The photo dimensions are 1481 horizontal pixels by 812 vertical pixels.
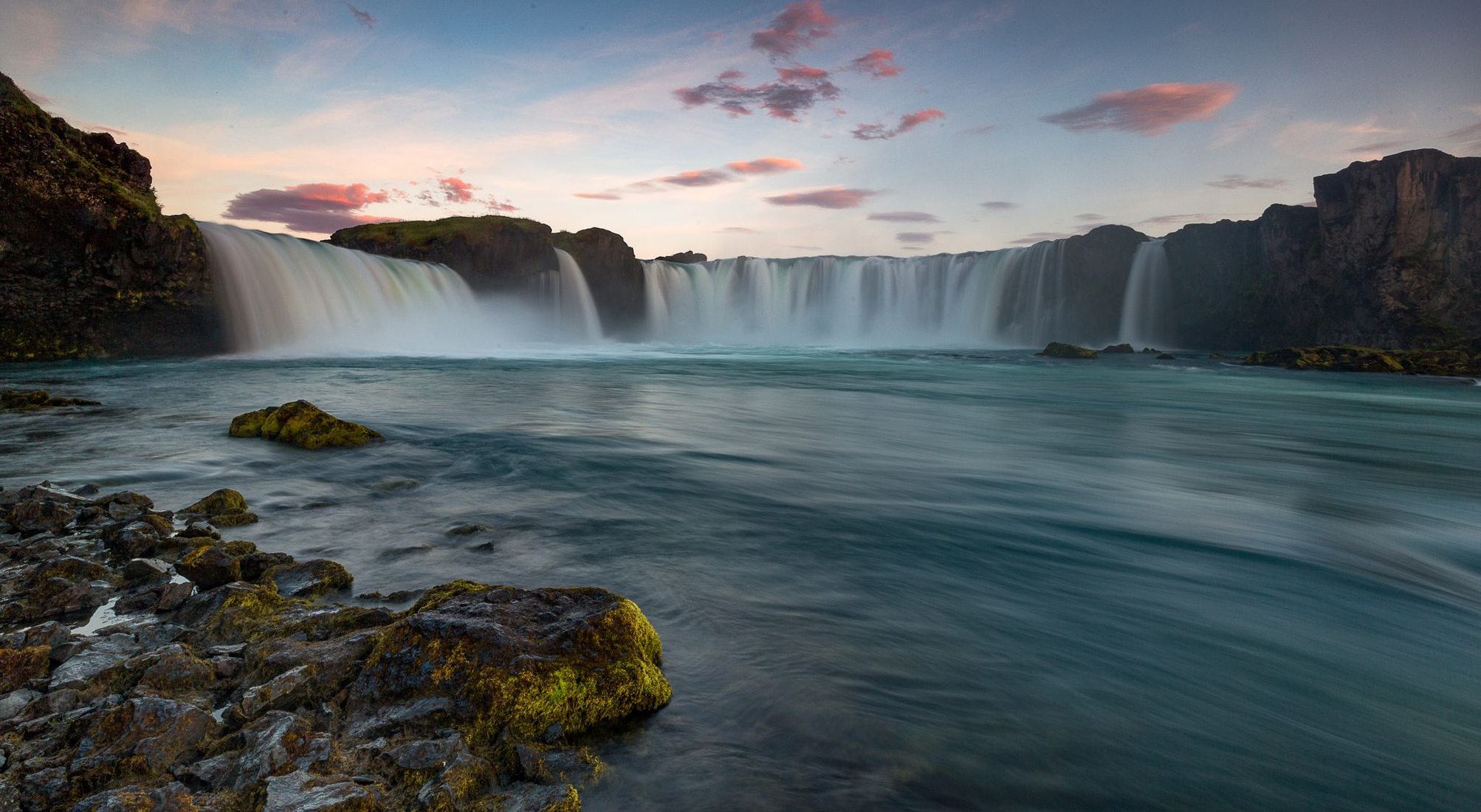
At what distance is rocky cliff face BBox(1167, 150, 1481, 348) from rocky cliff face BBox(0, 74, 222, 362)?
63066 millimetres

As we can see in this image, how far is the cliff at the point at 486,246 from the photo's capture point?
174ft

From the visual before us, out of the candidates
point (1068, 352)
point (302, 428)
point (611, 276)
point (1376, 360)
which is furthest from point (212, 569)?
point (611, 276)

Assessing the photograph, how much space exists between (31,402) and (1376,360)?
5074 cm

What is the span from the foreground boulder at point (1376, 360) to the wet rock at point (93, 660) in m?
46.3

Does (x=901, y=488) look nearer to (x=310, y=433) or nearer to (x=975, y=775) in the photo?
(x=975, y=775)

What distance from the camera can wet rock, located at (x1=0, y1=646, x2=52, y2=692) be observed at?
285cm

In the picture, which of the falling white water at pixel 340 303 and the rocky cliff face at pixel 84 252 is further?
the falling white water at pixel 340 303

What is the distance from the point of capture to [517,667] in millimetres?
2914

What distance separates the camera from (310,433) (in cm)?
952

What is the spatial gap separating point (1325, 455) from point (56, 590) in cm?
1671

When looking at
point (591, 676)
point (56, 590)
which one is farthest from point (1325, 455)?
point (56, 590)

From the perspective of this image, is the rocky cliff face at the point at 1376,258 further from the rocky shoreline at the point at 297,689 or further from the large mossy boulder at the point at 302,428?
the rocky shoreline at the point at 297,689

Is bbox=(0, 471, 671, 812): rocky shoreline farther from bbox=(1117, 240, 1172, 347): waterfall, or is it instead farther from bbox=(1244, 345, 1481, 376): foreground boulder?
bbox=(1117, 240, 1172, 347): waterfall

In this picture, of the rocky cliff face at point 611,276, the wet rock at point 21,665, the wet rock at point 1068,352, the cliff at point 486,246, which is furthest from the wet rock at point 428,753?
the rocky cliff face at point 611,276
